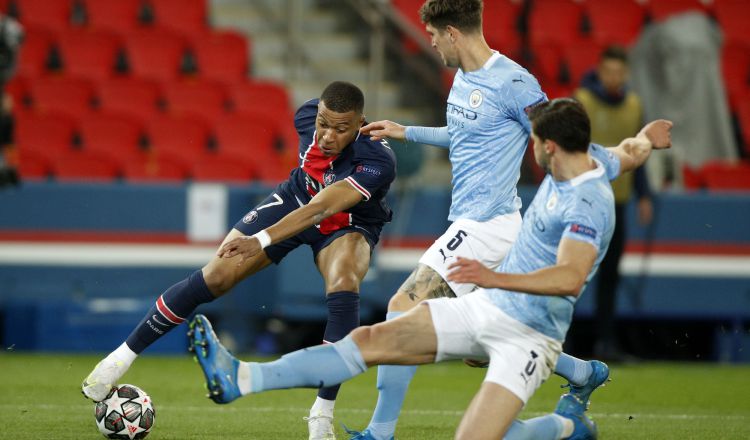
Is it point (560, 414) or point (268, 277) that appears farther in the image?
point (268, 277)

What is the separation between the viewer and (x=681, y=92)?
13.1 meters

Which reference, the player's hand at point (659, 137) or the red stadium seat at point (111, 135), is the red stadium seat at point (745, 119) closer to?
the red stadium seat at point (111, 135)

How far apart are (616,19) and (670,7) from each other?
25.1 inches

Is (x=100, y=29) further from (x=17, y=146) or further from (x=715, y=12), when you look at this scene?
(x=715, y=12)

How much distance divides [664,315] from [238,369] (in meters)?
6.85

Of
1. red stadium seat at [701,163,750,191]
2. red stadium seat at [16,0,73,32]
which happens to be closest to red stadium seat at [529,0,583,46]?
red stadium seat at [701,163,750,191]

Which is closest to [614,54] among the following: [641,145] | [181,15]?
[641,145]

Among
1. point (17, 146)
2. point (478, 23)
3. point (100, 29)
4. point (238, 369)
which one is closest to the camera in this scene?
point (238, 369)

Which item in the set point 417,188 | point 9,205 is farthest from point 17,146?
point 417,188

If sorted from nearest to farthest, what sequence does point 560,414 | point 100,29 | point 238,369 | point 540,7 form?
1. point 238,369
2. point 560,414
3. point 100,29
4. point 540,7

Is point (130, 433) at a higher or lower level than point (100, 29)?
lower

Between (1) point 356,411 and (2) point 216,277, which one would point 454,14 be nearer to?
(2) point 216,277

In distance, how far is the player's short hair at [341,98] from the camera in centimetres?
592

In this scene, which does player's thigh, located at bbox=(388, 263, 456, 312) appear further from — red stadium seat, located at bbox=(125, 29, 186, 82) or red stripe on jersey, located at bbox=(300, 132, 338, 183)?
red stadium seat, located at bbox=(125, 29, 186, 82)
